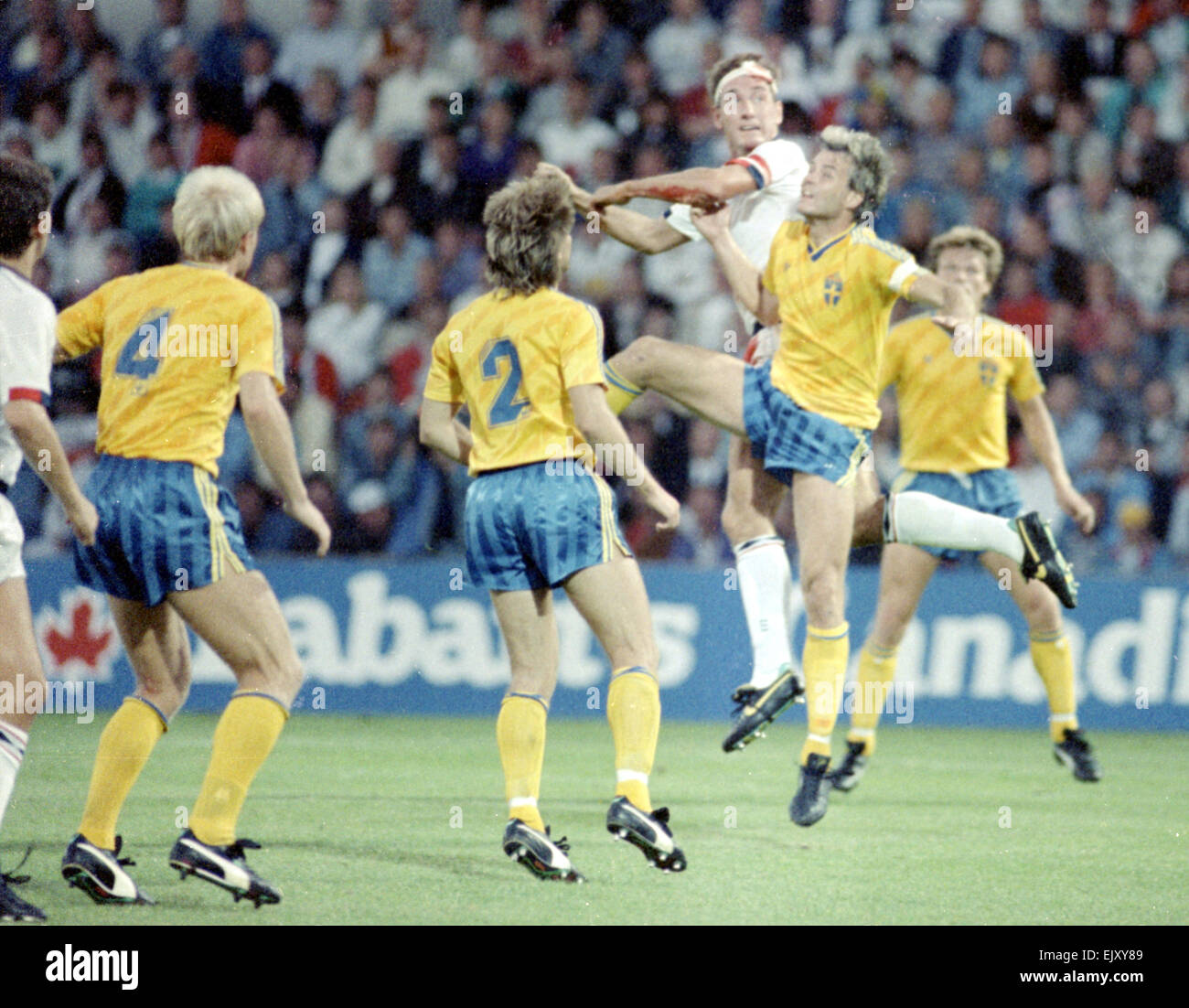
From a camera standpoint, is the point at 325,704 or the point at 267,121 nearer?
the point at 325,704

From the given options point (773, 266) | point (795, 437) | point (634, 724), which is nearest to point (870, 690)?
point (795, 437)

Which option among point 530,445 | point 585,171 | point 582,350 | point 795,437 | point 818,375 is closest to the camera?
point 582,350

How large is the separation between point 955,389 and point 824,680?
2.16 m

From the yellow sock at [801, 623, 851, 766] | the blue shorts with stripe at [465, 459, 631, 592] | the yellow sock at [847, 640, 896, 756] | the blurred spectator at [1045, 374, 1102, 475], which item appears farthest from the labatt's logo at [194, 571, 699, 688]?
the blue shorts with stripe at [465, 459, 631, 592]

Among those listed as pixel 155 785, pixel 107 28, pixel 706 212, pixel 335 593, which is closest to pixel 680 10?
pixel 107 28

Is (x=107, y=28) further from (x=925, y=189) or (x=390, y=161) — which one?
(x=925, y=189)

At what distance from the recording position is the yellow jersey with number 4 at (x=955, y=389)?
Answer: 7426mm

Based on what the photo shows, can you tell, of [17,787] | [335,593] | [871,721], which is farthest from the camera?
[335,593]

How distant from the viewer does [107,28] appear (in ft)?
40.9

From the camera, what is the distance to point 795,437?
5781mm

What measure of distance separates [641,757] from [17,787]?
318 cm

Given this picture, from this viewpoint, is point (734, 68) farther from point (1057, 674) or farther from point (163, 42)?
point (163, 42)

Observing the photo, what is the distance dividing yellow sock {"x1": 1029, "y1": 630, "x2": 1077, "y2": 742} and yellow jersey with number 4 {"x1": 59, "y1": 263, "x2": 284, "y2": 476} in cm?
450

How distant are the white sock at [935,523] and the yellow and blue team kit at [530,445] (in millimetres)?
2107
